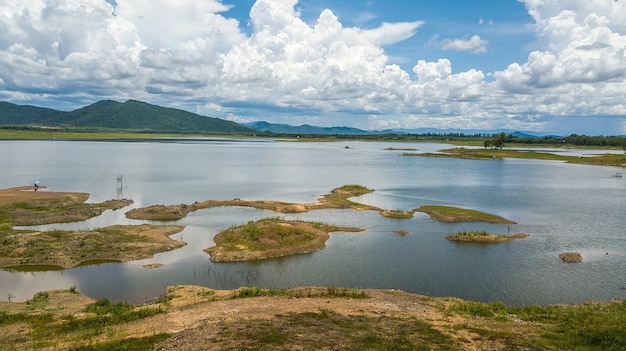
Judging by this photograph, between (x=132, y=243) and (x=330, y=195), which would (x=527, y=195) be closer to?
(x=330, y=195)

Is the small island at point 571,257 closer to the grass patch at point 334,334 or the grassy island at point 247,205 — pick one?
the grass patch at point 334,334

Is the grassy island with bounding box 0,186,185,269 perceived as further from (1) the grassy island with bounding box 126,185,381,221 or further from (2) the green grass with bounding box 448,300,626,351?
(2) the green grass with bounding box 448,300,626,351

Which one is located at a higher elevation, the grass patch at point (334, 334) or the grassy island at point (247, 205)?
the grass patch at point (334, 334)

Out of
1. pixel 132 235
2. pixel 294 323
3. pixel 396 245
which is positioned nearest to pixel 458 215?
pixel 396 245

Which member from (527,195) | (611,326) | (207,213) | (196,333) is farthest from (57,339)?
(527,195)

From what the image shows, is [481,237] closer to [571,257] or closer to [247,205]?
[571,257]

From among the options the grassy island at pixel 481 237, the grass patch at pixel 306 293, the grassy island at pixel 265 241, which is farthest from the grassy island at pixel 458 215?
the grass patch at pixel 306 293
